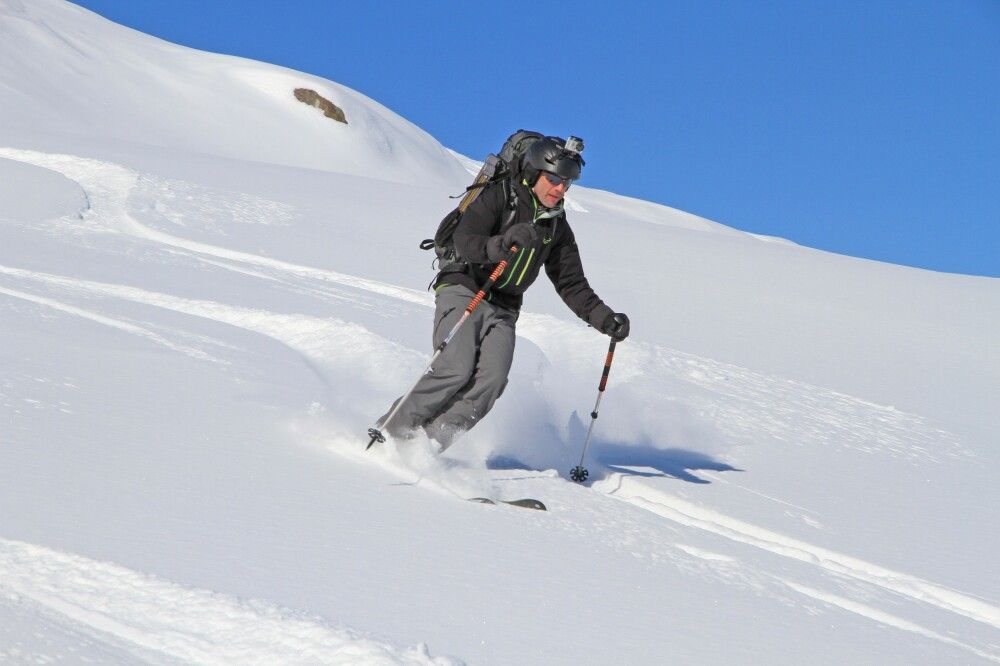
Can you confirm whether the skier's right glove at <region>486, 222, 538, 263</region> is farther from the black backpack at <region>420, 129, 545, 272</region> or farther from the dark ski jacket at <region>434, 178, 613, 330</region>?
the black backpack at <region>420, 129, 545, 272</region>

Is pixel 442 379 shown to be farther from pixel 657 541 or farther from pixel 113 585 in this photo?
pixel 113 585

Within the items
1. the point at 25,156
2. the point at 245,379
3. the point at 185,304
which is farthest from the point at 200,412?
the point at 25,156

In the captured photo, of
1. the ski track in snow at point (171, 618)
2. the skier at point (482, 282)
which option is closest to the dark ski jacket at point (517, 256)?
the skier at point (482, 282)

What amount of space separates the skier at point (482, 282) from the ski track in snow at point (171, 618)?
2585mm

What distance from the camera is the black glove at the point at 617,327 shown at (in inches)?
233

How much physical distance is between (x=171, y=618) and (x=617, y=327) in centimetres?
371

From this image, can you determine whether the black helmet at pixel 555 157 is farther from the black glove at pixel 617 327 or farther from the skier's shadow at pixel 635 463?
the skier's shadow at pixel 635 463

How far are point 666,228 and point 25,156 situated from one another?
10.4 metres

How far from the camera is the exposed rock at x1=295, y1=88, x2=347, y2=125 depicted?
148ft

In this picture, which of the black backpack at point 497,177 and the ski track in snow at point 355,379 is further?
the black backpack at point 497,177

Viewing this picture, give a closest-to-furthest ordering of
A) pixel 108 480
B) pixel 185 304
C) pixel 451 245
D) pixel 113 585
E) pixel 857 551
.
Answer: pixel 113 585, pixel 108 480, pixel 857 551, pixel 451 245, pixel 185 304

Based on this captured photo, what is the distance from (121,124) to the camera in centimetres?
3350

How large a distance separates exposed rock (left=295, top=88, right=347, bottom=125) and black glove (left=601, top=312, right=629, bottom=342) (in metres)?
40.8

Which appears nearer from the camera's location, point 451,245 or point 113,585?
point 113,585
